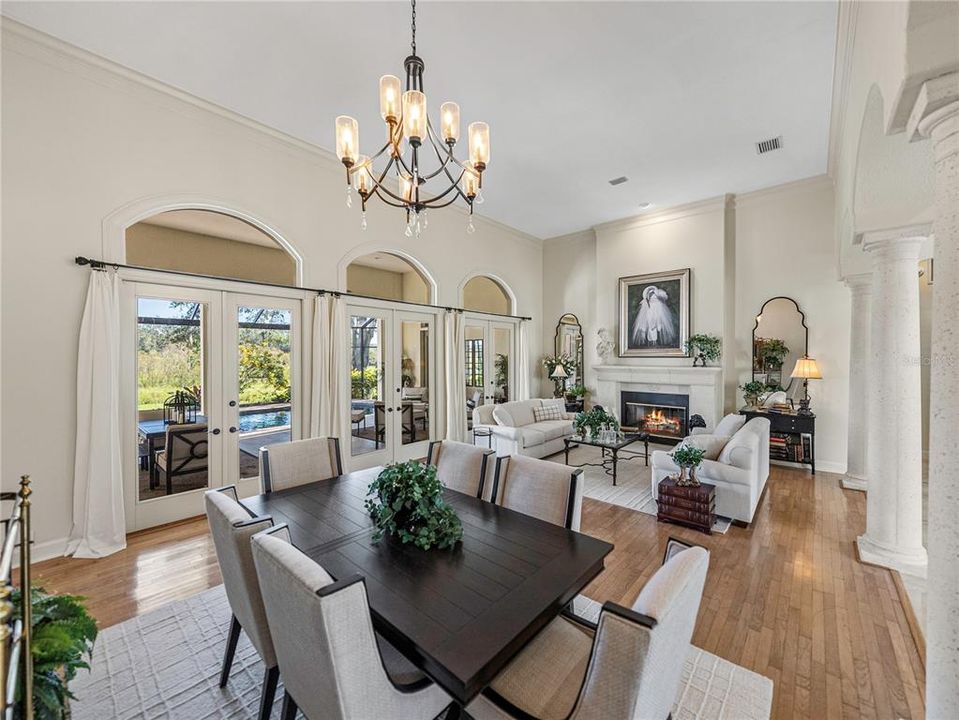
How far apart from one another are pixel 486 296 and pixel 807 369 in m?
4.88

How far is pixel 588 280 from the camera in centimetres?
784

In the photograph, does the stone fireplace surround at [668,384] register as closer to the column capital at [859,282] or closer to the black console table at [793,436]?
the black console table at [793,436]

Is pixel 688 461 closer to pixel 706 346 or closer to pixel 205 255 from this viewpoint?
pixel 706 346

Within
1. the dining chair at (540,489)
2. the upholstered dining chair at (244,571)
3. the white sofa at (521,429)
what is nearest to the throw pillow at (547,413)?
the white sofa at (521,429)

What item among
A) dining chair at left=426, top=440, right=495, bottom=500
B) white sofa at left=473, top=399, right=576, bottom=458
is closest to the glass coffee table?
white sofa at left=473, top=399, right=576, bottom=458

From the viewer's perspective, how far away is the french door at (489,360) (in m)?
6.89

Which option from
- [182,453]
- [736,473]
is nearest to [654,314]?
[736,473]

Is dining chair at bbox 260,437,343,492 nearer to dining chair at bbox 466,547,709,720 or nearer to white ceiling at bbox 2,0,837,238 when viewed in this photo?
dining chair at bbox 466,547,709,720

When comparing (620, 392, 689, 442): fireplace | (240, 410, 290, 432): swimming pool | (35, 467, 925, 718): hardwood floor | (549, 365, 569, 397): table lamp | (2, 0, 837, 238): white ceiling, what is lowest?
(35, 467, 925, 718): hardwood floor

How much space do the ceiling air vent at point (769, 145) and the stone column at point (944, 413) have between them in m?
3.88

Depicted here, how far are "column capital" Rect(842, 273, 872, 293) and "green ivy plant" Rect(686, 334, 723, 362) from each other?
1714mm

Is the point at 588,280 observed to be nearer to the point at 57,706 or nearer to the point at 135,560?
the point at 135,560

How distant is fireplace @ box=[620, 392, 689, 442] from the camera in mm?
6566

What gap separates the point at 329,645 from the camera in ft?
3.49
